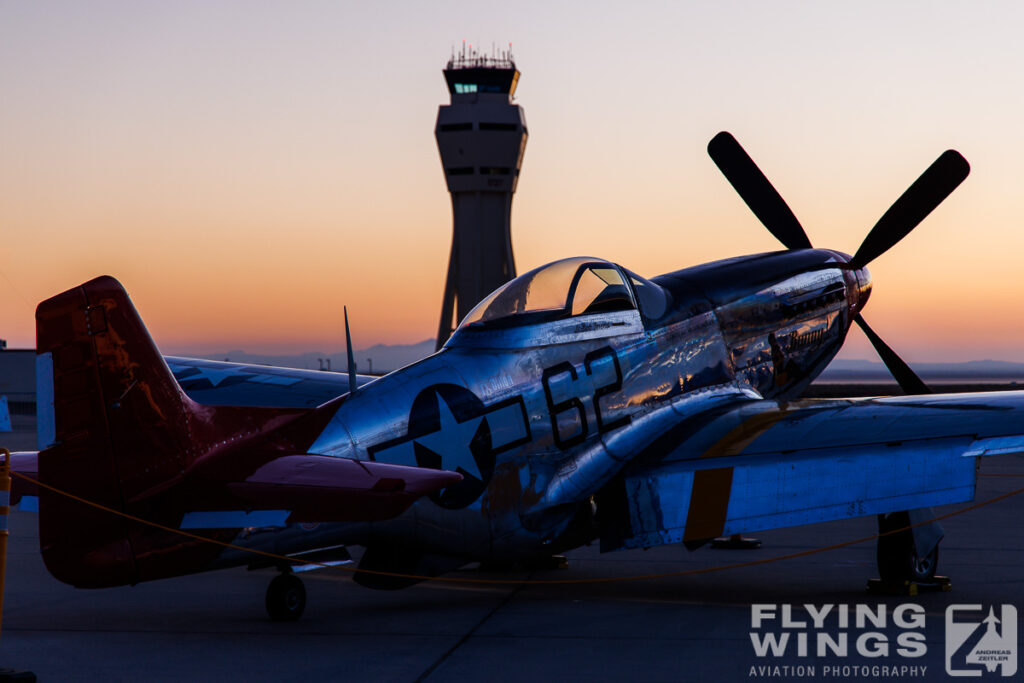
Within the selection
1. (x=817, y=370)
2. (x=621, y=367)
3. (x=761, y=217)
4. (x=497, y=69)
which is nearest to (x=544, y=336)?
(x=621, y=367)

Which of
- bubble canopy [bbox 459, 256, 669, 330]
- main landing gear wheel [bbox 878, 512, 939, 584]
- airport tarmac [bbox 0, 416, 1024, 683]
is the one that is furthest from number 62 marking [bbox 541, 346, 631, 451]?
main landing gear wheel [bbox 878, 512, 939, 584]

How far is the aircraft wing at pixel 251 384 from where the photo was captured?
12.2m

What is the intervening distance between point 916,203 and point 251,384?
7749 mm

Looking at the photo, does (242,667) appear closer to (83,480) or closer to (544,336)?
(83,480)

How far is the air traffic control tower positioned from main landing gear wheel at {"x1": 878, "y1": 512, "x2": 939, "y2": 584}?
2474 inches

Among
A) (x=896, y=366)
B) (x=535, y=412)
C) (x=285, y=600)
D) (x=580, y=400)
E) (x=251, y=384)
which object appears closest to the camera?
(x=285, y=600)

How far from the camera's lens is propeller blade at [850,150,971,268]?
504 inches

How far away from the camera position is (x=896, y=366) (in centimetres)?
1210

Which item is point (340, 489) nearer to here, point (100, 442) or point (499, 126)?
point (100, 442)

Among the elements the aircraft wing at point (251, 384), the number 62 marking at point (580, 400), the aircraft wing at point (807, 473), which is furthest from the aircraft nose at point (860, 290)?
the aircraft wing at point (251, 384)

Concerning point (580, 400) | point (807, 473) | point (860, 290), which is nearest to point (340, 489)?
point (580, 400)

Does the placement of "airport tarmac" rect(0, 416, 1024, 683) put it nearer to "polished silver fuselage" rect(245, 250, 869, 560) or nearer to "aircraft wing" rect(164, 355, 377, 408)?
"polished silver fuselage" rect(245, 250, 869, 560)

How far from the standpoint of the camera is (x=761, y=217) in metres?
14.2

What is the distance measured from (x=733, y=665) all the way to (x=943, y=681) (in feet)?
3.79
